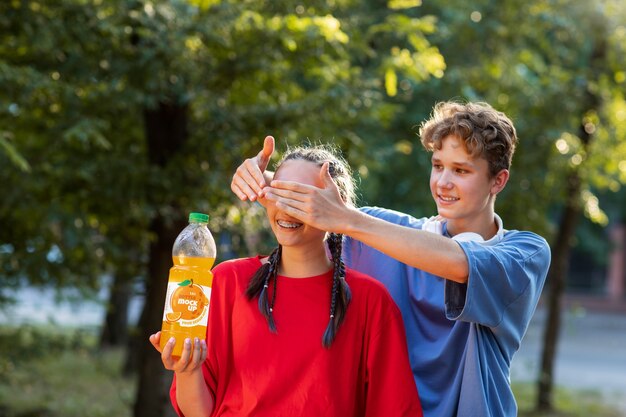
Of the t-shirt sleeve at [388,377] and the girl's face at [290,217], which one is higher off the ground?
the girl's face at [290,217]

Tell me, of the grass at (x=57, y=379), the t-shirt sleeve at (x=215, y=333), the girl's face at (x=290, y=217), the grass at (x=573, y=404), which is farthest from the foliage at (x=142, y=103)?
the grass at (x=573, y=404)

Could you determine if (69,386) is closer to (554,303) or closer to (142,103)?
(554,303)

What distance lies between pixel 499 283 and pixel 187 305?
3.22ft

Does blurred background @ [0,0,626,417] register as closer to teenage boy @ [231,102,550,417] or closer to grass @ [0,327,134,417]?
grass @ [0,327,134,417]

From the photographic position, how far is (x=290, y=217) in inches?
110

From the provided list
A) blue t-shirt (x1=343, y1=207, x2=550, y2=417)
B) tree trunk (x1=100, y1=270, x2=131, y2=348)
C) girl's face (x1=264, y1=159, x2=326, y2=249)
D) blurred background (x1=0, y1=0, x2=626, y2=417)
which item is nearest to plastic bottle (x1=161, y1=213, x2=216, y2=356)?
girl's face (x1=264, y1=159, x2=326, y2=249)

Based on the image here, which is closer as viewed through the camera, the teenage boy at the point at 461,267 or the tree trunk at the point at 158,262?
the teenage boy at the point at 461,267

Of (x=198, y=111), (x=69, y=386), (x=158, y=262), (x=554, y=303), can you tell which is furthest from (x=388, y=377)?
(x=69, y=386)

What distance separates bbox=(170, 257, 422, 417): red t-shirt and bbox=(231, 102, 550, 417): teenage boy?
199 millimetres

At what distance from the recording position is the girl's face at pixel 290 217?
2801 mm

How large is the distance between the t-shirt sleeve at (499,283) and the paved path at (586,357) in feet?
30.0

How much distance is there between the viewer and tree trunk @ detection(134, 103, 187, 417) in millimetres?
7395

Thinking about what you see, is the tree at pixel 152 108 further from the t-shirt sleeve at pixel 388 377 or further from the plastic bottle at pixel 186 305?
the t-shirt sleeve at pixel 388 377

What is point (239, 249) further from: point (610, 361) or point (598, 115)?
point (610, 361)
